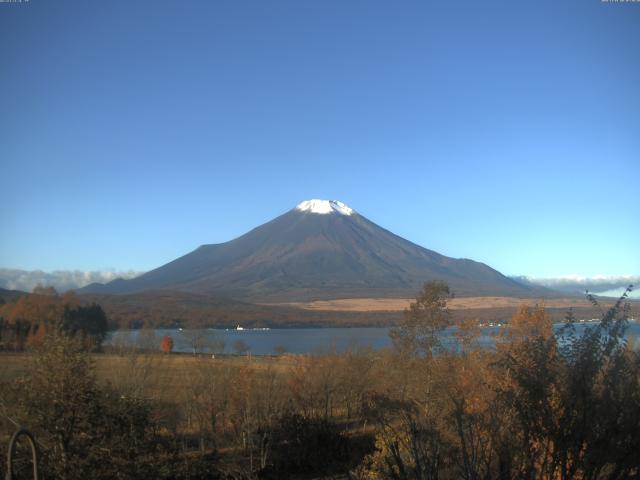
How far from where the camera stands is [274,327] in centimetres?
10625

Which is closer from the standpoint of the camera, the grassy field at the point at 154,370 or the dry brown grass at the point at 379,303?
the grassy field at the point at 154,370

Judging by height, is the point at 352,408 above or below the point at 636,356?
below

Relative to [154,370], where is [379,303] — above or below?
above

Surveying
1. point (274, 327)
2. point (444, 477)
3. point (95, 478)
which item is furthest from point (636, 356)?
point (274, 327)

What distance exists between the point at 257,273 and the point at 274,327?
82444 millimetres

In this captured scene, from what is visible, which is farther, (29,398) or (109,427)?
(109,427)

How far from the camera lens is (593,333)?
4625mm

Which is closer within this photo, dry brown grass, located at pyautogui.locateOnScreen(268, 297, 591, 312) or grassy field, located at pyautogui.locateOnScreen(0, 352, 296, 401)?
grassy field, located at pyautogui.locateOnScreen(0, 352, 296, 401)

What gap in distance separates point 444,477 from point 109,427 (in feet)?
18.1

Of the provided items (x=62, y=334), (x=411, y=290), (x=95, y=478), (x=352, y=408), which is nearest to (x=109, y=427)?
(x=95, y=478)

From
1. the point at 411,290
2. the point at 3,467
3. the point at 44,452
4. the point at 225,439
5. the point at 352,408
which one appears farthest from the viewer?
the point at 411,290

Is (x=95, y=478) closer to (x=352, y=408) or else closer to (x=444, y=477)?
(x=444, y=477)

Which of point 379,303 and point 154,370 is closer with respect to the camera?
point 154,370

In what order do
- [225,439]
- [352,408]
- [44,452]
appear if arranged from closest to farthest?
[44,452]
[225,439]
[352,408]
